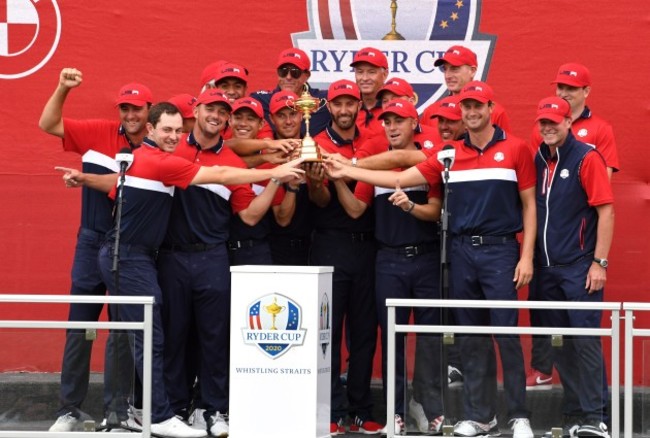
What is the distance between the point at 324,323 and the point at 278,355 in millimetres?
311

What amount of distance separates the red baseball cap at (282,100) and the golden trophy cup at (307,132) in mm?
61

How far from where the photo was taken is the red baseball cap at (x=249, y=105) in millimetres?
7492

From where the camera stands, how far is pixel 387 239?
743cm

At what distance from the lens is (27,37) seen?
895cm

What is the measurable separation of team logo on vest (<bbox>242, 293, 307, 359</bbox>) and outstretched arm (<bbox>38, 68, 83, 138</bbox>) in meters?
1.68

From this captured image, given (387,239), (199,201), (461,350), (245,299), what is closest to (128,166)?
(199,201)

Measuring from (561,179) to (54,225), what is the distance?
3586 mm

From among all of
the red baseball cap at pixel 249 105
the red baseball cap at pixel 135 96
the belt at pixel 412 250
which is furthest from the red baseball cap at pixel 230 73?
the belt at pixel 412 250

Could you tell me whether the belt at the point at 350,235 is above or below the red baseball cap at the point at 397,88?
below

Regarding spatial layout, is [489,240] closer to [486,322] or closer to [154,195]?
[486,322]

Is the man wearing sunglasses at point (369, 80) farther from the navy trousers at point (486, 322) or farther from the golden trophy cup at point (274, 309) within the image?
the golden trophy cup at point (274, 309)

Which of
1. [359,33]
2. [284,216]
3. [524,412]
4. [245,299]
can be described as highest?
[359,33]

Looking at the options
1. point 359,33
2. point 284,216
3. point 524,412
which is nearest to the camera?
point 524,412

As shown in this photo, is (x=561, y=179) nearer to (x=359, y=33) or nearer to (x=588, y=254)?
(x=588, y=254)
